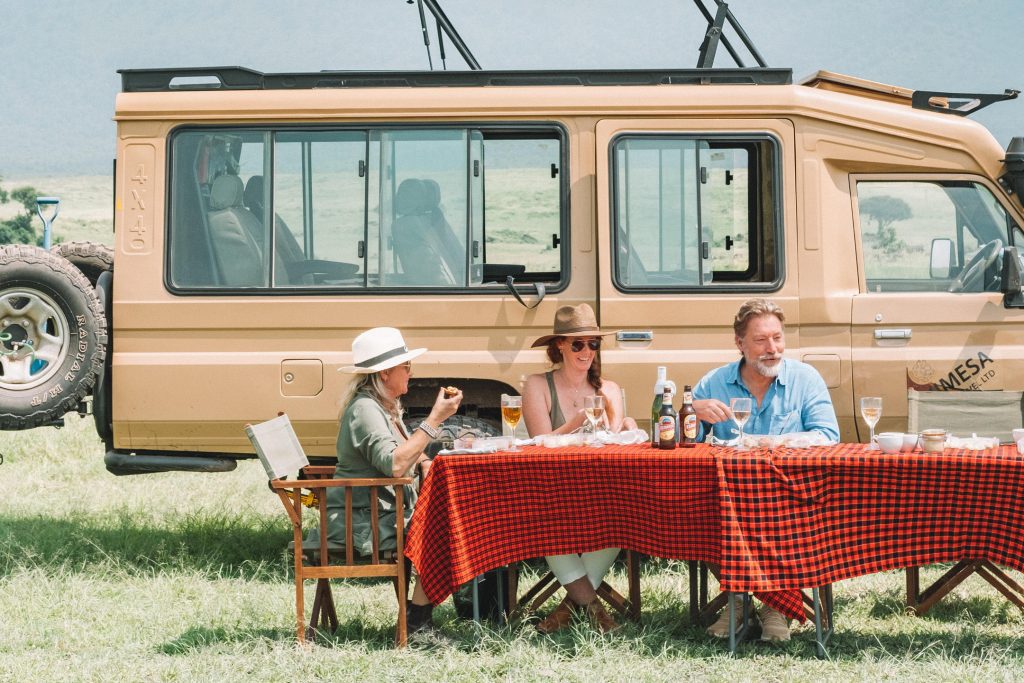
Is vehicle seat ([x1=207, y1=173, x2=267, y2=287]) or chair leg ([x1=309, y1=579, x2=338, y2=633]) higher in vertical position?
vehicle seat ([x1=207, y1=173, x2=267, y2=287])

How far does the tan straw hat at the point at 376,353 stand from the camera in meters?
5.35

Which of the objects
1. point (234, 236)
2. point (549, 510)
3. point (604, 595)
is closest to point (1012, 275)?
point (604, 595)

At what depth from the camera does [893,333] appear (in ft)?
22.2

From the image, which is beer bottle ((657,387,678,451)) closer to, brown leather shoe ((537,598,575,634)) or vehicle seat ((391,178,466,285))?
brown leather shoe ((537,598,575,634))

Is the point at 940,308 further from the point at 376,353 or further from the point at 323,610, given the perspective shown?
the point at 323,610

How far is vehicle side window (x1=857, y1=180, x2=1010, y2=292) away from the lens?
→ 683 centimetres

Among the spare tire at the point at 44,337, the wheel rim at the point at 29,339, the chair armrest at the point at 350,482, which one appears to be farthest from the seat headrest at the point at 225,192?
the chair armrest at the point at 350,482

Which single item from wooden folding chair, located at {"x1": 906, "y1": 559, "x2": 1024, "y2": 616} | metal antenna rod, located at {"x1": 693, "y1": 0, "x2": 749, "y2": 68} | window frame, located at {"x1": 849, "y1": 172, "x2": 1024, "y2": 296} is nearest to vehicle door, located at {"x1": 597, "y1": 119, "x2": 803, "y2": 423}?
window frame, located at {"x1": 849, "y1": 172, "x2": 1024, "y2": 296}

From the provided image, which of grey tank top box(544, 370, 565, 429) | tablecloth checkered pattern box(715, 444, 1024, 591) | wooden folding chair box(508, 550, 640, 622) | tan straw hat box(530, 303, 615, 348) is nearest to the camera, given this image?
tablecloth checkered pattern box(715, 444, 1024, 591)

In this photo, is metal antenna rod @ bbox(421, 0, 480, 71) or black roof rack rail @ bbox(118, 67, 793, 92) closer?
black roof rack rail @ bbox(118, 67, 793, 92)

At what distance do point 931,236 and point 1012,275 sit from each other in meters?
0.48

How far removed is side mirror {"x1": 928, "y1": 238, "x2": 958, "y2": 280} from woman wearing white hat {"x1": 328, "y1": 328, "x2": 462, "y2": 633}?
295cm

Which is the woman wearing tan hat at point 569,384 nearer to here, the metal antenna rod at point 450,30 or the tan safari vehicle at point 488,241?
the tan safari vehicle at point 488,241

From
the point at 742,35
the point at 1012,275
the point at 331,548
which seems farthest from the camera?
the point at 742,35
